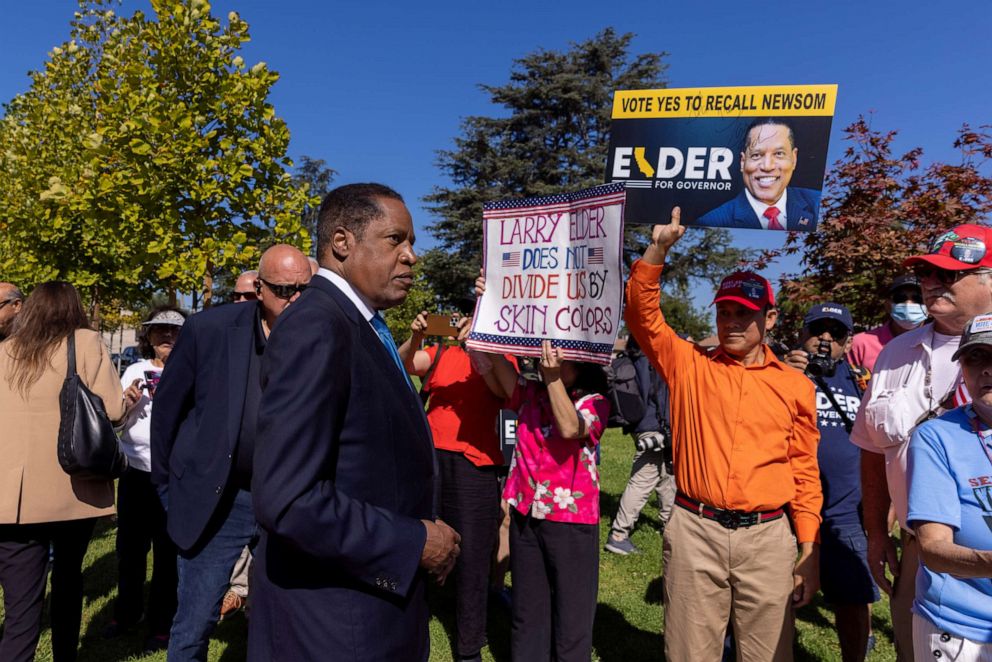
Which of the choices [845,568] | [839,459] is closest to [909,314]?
[839,459]

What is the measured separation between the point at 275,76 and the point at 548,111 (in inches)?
1229

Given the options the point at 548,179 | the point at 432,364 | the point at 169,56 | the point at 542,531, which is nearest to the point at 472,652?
the point at 542,531

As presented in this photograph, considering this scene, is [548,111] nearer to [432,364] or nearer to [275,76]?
[275,76]

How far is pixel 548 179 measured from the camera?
3662 centimetres

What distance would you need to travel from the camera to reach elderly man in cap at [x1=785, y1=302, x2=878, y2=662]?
12.4 ft

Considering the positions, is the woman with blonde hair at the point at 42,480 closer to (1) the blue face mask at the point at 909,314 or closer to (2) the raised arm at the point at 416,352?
(2) the raised arm at the point at 416,352

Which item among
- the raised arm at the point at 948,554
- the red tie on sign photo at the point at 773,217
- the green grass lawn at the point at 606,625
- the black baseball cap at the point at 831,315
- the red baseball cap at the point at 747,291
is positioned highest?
the red tie on sign photo at the point at 773,217

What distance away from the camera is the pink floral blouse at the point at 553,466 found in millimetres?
3471

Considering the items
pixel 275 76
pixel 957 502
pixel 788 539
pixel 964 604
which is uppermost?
pixel 275 76

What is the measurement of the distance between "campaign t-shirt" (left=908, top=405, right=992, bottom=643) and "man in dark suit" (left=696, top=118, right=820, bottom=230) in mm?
1271

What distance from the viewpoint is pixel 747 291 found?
3.10 m

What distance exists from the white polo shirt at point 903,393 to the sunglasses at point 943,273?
279 mm

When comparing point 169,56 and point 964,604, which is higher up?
point 169,56

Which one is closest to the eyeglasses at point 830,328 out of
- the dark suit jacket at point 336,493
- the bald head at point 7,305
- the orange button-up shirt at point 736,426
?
the orange button-up shirt at point 736,426
